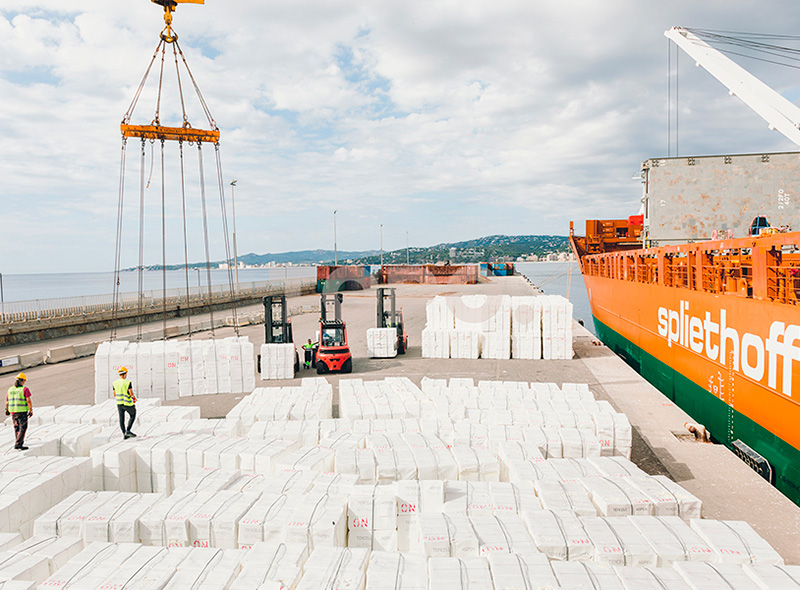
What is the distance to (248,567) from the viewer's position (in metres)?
4.59

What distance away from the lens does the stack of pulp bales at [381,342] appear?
20.2 metres

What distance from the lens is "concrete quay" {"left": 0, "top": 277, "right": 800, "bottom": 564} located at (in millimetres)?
7527

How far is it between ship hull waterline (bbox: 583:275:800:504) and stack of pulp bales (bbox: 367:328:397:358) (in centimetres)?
977

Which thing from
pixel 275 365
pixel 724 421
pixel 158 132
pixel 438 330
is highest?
pixel 158 132

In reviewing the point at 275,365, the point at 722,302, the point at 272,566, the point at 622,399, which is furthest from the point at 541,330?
the point at 272,566

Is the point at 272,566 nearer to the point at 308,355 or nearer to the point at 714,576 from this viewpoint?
the point at 714,576

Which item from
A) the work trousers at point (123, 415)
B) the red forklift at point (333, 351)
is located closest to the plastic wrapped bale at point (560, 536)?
the work trousers at point (123, 415)

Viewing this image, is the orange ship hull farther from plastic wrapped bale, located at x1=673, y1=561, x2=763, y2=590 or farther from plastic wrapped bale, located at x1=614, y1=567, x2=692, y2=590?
plastic wrapped bale, located at x1=614, y1=567, x2=692, y2=590

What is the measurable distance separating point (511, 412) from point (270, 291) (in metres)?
48.5

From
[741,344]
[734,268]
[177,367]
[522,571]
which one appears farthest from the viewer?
[177,367]

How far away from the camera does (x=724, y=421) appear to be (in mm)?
11102

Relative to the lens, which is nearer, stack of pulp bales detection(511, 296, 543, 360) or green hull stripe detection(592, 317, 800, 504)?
green hull stripe detection(592, 317, 800, 504)

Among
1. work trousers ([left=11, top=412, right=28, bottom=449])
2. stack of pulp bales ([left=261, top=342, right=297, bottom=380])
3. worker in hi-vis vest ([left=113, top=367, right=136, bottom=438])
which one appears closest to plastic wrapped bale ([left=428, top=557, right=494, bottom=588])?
worker in hi-vis vest ([left=113, top=367, right=136, bottom=438])

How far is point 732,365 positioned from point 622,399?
3.57 m
